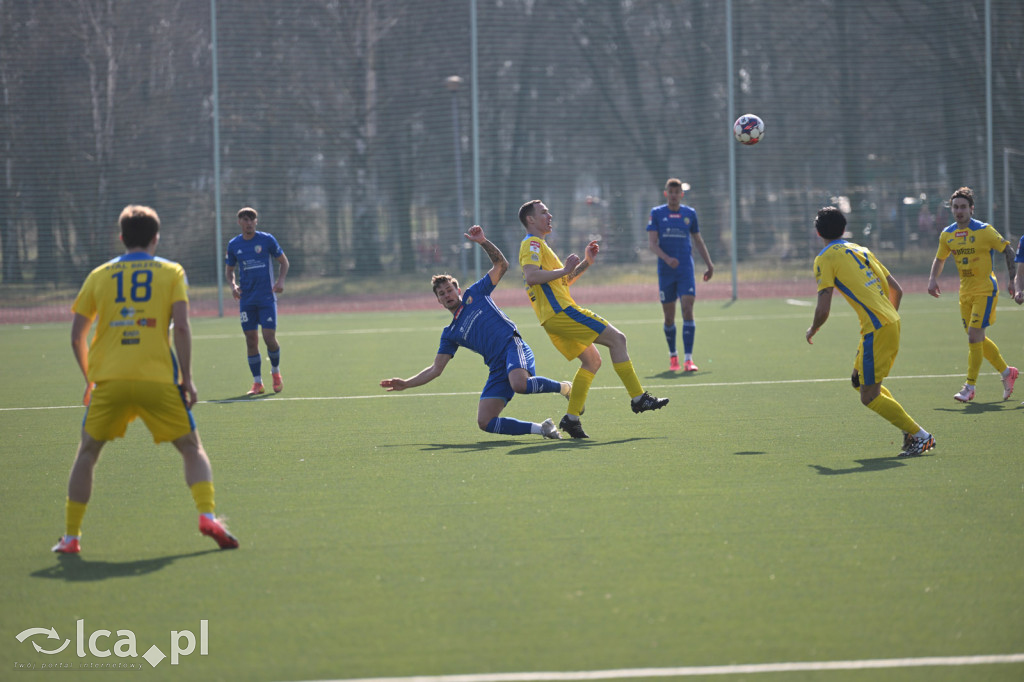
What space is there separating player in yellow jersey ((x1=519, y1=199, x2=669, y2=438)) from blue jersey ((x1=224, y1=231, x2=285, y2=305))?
14.8ft

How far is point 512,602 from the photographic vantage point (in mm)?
4520

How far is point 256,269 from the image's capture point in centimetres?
1247

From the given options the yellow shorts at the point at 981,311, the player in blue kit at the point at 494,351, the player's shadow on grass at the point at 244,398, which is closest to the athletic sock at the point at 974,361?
the yellow shorts at the point at 981,311

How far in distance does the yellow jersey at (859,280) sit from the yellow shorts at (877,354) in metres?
0.06

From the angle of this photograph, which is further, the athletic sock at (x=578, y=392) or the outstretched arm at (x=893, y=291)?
the athletic sock at (x=578, y=392)

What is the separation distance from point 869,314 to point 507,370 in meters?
2.79

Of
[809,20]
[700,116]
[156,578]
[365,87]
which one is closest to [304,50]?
[365,87]

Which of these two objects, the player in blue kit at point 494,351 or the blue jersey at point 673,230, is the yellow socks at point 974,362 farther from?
the blue jersey at point 673,230

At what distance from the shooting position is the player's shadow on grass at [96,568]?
16.5ft

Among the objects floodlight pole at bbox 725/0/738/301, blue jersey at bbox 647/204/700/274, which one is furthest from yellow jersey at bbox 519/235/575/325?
floodlight pole at bbox 725/0/738/301

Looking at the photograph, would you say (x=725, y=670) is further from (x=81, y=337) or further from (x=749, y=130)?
(x=749, y=130)

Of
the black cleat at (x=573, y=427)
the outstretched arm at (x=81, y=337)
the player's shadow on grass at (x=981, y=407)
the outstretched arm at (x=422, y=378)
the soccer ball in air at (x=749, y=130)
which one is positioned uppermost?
the soccer ball in air at (x=749, y=130)

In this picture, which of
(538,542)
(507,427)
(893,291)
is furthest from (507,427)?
(538,542)

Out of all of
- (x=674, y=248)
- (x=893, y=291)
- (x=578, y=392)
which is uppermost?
(x=674, y=248)
